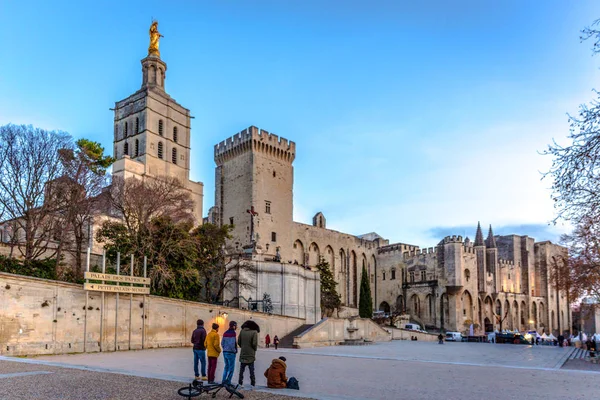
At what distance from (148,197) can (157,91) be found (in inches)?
965

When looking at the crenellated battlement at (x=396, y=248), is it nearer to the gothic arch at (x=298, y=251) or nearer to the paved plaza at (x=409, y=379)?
the gothic arch at (x=298, y=251)

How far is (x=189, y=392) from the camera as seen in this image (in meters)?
8.80

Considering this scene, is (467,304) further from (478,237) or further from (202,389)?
(202,389)

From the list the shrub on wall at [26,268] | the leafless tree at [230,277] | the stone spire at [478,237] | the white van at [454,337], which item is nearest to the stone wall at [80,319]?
the shrub on wall at [26,268]

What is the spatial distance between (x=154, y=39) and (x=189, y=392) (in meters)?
51.5

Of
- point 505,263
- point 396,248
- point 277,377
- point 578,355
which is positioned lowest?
point 578,355

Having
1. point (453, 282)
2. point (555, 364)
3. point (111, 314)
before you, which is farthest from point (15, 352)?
point (453, 282)

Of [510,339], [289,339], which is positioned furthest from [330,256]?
[289,339]

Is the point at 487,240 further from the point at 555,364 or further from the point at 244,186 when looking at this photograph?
the point at 555,364

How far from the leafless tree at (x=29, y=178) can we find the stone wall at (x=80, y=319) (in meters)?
4.56

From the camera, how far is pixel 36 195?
1007 inches

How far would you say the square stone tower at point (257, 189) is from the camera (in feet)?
160

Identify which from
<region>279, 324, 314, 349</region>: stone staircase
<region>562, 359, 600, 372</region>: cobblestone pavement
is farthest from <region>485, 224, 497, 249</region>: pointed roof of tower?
<region>562, 359, 600, 372</region>: cobblestone pavement

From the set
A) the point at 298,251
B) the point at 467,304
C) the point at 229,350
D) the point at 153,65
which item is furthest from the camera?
the point at 467,304
